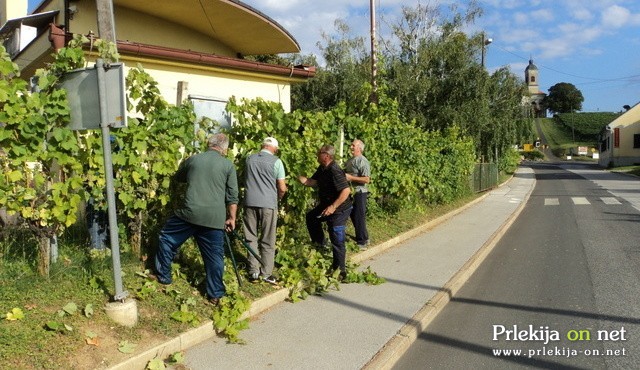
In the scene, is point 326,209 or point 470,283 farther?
point 470,283

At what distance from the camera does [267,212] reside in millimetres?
6043

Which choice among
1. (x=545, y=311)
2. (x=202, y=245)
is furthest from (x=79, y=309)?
(x=545, y=311)

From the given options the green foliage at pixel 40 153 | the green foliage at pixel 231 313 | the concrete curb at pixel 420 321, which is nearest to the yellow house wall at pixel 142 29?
the green foliage at pixel 40 153

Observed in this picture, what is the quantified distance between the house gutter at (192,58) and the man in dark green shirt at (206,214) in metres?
3.92

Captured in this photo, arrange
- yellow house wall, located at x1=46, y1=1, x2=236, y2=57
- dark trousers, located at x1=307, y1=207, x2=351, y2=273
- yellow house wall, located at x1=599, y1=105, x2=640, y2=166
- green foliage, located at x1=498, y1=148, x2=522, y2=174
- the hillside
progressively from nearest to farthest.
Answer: dark trousers, located at x1=307, y1=207, x2=351, y2=273 → yellow house wall, located at x1=46, y1=1, x2=236, y2=57 → green foliage, located at x1=498, y1=148, x2=522, y2=174 → yellow house wall, located at x1=599, y1=105, x2=640, y2=166 → the hillside

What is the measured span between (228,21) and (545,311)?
10934 mm

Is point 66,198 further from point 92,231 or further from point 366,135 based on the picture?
point 366,135

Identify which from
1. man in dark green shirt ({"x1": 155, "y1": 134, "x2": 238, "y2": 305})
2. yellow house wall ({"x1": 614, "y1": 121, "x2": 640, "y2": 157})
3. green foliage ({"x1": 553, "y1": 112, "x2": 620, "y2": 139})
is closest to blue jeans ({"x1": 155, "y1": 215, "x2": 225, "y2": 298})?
man in dark green shirt ({"x1": 155, "y1": 134, "x2": 238, "y2": 305})

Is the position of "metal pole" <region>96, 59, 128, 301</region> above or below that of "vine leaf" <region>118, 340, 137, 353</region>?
above

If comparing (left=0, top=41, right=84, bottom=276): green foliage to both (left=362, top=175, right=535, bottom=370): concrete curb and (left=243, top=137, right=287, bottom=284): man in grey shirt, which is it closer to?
(left=243, top=137, right=287, bottom=284): man in grey shirt

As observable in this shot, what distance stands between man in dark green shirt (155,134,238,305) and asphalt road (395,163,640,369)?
79.9 inches

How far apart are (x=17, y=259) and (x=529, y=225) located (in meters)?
11.9

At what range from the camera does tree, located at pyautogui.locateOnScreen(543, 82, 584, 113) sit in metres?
153

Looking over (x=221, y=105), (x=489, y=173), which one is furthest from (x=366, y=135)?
(x=489, y=173)
